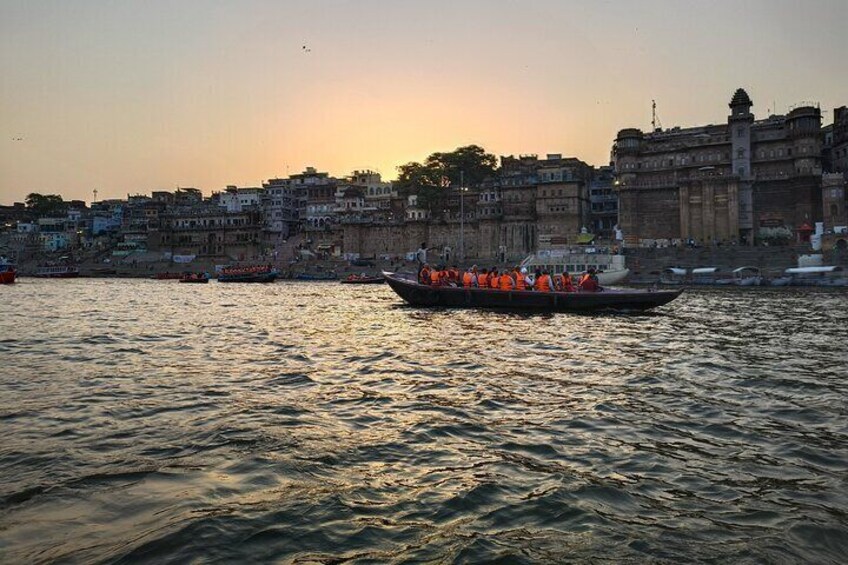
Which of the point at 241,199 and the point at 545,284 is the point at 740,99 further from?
the point at 241,199

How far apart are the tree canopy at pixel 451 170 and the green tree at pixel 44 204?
82.0 m

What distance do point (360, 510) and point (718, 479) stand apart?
3.71 meters

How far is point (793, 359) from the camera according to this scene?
46.2 feet

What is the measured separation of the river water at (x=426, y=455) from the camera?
490 centimetres

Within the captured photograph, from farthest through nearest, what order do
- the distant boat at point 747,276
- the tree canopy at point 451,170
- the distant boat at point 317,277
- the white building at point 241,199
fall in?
the white building at point 241,199
the tree canopy at point 451,170
the distant boat at point 317,277
the distant boat at point 747,276

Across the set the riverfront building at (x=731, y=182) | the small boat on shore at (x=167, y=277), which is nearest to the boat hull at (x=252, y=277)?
the small boat on shore at (x=167, y=277)

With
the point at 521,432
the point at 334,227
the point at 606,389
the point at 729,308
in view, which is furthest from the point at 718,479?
the point at 334,227

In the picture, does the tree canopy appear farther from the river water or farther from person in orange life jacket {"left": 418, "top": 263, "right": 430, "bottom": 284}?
the river water

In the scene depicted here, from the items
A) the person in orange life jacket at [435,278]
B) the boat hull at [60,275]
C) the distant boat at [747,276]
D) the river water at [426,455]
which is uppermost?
the boat hull at [60,275]

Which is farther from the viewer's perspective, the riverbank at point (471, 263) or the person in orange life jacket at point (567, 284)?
the riverbank at point (471, 263)

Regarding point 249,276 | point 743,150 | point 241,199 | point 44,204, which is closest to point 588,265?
point 743,150

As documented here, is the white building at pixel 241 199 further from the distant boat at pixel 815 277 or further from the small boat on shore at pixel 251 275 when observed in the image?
the distant boat at pixel 815 277

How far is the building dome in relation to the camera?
217 ft

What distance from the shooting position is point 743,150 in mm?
67000
